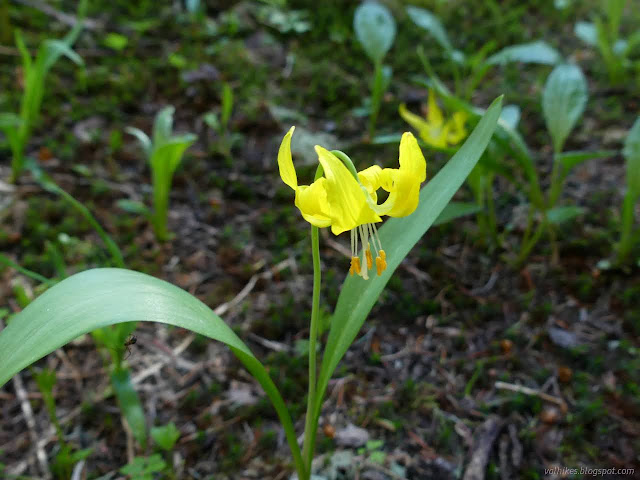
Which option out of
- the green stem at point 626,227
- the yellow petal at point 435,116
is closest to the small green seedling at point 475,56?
the yellow petal at point 435,116

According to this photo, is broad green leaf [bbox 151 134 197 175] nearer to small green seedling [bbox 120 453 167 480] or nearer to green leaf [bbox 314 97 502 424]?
green leaf [bbox 314 97 502 424]

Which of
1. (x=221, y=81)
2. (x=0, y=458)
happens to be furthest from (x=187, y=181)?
(x=0, y=458)

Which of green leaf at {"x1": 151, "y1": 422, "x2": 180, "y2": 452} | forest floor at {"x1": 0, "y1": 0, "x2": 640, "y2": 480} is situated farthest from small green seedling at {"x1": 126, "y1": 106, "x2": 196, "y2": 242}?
green leaf at {"x1": 151, "y1": 422, "x2": 180, "y2": 452}

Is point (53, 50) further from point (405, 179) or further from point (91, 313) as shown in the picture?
point (405, 179)

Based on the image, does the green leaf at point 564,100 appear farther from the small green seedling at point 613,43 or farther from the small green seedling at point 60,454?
the small green seedling at point 60,454

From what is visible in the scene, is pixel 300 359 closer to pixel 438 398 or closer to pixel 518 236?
pixel 438 398
